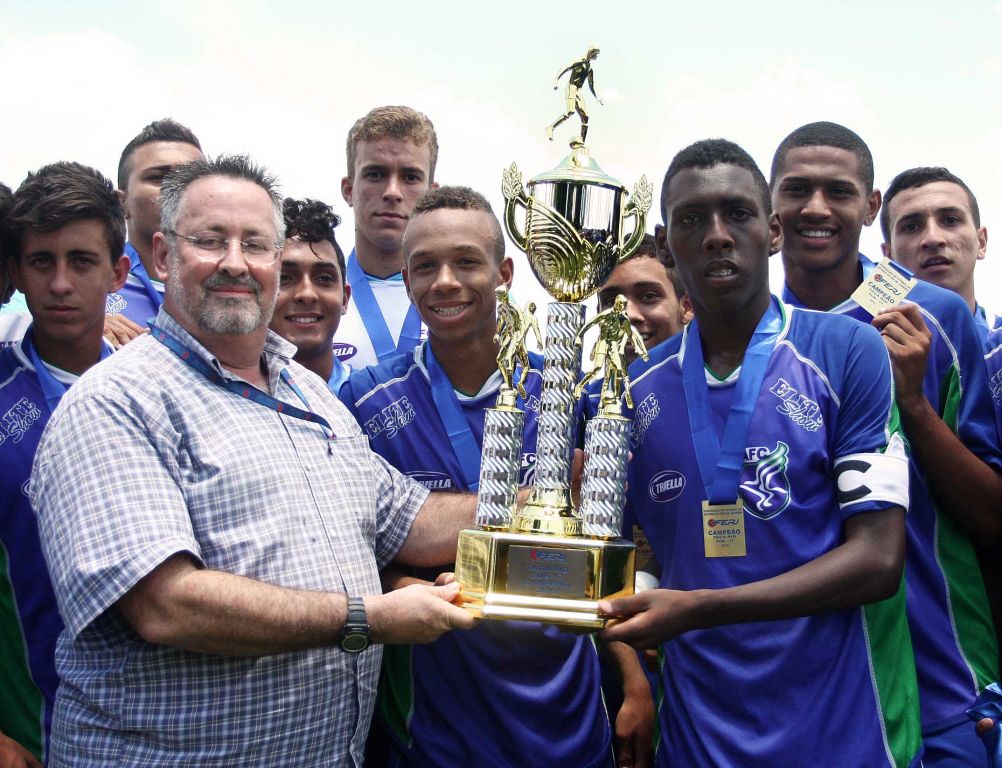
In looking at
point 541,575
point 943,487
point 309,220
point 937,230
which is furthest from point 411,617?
point 937,230

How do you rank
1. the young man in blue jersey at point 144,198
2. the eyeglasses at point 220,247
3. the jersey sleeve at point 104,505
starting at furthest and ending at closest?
the young man in blue jersey at point 144,198
the eyeglasses at point 220,247
the jersey sleeve at point 104,505

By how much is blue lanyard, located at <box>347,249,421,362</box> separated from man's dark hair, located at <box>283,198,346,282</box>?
673 mm

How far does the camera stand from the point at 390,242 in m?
5.39

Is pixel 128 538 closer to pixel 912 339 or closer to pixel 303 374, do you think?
pixel 303 374

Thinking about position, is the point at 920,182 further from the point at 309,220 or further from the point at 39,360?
the point at 39,360

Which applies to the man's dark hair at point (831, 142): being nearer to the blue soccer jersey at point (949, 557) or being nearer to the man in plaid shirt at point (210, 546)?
the blue soccer jersey at point (949, 557)

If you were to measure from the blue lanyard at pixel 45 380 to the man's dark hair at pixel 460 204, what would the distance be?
1375mm

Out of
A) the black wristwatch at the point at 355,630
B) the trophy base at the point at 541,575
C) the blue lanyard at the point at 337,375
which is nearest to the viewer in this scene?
the black wristwatch at the point at 355,630

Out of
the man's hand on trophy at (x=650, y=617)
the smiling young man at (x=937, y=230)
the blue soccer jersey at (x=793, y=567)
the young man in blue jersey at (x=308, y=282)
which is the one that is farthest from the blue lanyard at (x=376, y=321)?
the smiling young man at (x=937, y=230)

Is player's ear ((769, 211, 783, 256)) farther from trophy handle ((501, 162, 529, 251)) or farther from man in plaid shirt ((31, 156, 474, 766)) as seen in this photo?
man in plaid shirt ((31, 156, 474, 766))

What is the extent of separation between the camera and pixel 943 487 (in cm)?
359

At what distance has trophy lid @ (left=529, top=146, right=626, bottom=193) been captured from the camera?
10.6ft

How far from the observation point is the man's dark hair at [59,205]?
369cm

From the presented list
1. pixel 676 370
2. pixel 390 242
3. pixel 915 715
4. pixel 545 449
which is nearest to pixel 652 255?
pixel 390 242
